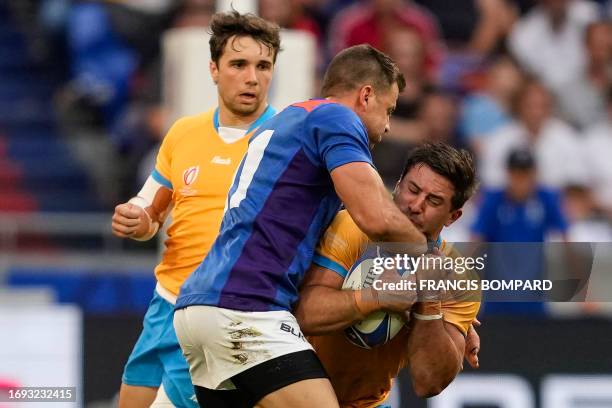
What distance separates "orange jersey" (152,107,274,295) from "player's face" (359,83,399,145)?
0.98 metres

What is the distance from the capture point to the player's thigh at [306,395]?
4043mm

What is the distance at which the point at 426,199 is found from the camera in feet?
13.8

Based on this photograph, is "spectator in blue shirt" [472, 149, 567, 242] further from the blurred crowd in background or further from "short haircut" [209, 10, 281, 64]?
"short haircut" [209, 10, 281, 64]

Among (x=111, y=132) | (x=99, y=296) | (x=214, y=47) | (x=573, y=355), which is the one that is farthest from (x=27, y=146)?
(x=214, y=47)

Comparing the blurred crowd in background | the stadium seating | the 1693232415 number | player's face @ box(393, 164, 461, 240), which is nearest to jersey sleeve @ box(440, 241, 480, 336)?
player's face @ box(393, 164, 461, 240)

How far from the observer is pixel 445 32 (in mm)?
11633

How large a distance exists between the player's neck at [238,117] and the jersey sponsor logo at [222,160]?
0.50ft

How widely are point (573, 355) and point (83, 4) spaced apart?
5.96 m

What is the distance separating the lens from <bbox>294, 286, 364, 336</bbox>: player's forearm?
411 centimetres

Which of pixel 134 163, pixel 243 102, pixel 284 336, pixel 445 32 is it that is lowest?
pixel 284 336

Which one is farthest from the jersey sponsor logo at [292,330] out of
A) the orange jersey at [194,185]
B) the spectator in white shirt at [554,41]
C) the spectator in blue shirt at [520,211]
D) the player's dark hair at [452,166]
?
the spectator in white shirt at [554,41]

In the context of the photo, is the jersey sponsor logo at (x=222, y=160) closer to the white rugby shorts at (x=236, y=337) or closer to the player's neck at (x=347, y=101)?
the player's neck at (x=347, y=101)

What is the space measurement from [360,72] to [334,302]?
32.5 inches

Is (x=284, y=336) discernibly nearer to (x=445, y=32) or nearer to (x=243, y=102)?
(x=243, y=102)
